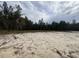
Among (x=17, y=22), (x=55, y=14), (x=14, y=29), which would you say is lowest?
(x=14, y=29)

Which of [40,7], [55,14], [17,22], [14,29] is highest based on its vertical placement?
[40,7]

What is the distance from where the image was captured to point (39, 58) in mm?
1622

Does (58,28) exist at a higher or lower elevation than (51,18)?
lower

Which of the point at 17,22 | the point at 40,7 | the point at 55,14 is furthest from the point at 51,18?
the point at 17,22

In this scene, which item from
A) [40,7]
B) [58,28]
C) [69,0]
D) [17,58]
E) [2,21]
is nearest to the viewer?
[17,58]

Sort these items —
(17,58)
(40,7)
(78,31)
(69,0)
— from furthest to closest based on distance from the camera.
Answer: (78,31)
(40,7)
(69,0)
(17,58)

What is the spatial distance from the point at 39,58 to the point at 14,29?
6532 millimetres

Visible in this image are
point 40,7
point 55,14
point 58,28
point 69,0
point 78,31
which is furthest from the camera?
point 58,28

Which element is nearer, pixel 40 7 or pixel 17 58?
pixel 17 58

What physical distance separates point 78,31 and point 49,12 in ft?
9.65

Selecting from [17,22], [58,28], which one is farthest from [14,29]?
[58,28]

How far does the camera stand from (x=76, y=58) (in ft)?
5.32

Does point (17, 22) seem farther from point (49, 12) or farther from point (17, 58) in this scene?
Result: point (17, 58)

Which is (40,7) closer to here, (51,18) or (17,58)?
(51,18)
